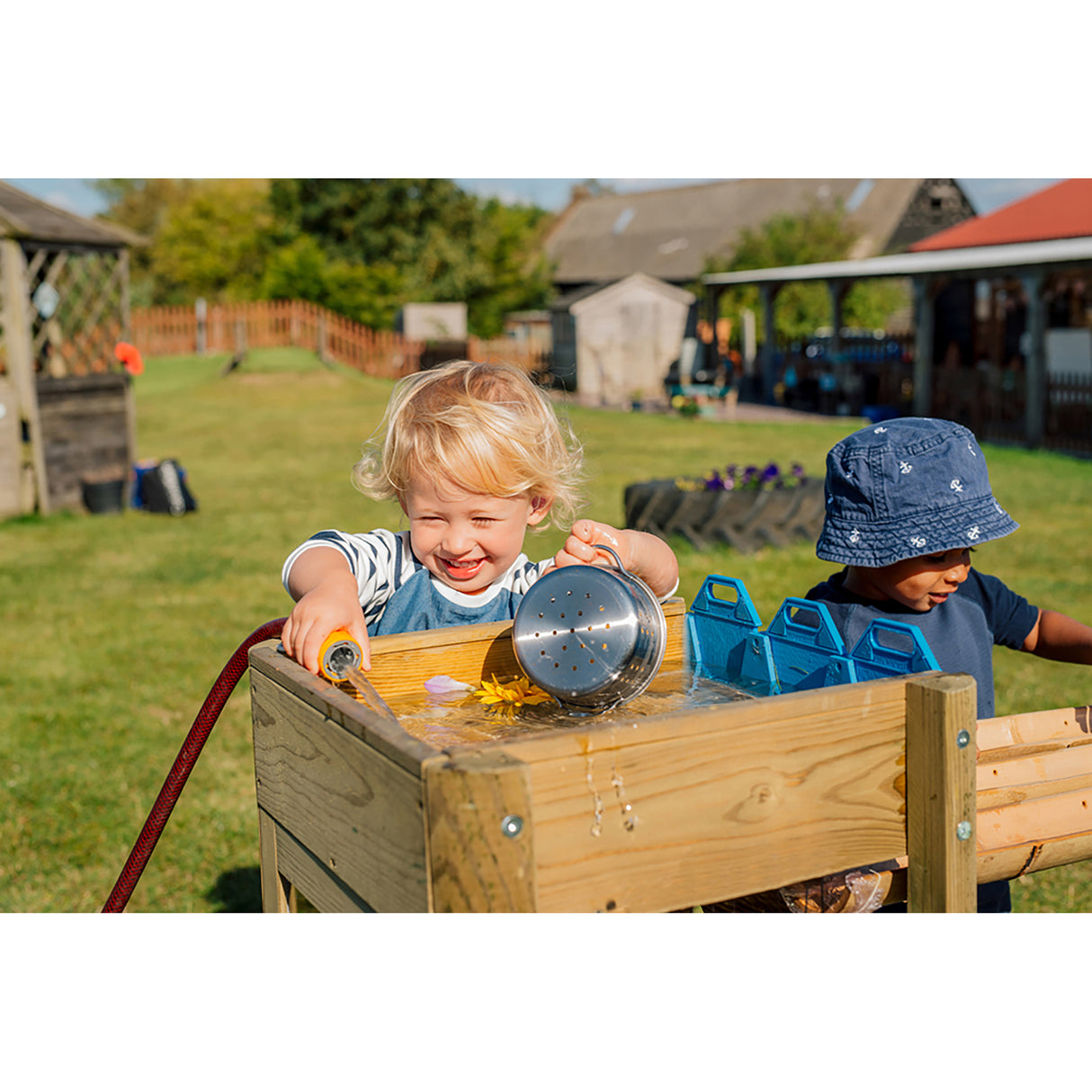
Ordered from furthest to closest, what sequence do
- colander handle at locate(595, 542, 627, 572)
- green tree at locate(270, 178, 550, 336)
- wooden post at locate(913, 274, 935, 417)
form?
green tree at locate(270, 178, 550, 336) → wooden post at locate(913, 274, 935, 417) → colander handle at locate(595, 542, 627, 572)

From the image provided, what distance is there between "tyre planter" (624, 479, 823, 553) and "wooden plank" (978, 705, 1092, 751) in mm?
6524

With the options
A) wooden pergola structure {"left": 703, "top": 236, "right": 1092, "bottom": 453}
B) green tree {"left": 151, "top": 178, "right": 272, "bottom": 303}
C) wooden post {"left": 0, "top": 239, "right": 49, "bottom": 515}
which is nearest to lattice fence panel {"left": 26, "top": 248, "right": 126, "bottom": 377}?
wooden post {"left": 0, "top": 239, "right": 49, "bottom": 515}

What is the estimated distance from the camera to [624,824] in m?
1.55

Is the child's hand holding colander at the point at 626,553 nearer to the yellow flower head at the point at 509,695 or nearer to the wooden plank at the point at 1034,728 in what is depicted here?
the yellow flower head at the point at 509,695

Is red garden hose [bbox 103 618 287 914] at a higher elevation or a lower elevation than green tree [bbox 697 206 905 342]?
lower

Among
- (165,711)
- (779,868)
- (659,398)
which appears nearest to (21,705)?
(165,711)

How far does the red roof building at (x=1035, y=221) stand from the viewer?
21.4m

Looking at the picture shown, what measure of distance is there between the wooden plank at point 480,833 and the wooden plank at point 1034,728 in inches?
39.8

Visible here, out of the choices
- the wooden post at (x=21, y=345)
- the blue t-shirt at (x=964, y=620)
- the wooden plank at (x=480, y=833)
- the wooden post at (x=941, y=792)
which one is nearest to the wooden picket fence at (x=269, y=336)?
the wooden post at (x=21, y=345)

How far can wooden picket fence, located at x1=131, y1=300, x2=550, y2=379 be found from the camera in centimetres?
3369

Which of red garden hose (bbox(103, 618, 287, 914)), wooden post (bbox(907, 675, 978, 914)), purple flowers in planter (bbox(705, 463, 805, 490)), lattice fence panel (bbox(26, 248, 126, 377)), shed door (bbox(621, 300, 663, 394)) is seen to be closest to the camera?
wooden post (bbox(907, 675, 978, 914))

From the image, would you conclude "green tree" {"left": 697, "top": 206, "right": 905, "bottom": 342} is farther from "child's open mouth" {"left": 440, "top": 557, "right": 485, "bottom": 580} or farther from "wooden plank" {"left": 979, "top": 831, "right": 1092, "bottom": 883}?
"wooden plank" {"left": 979, "top": 831, "right": 1092, "bottom": 883}

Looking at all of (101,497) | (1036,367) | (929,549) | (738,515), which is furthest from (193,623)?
(1036,367)

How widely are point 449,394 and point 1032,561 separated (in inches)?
289
